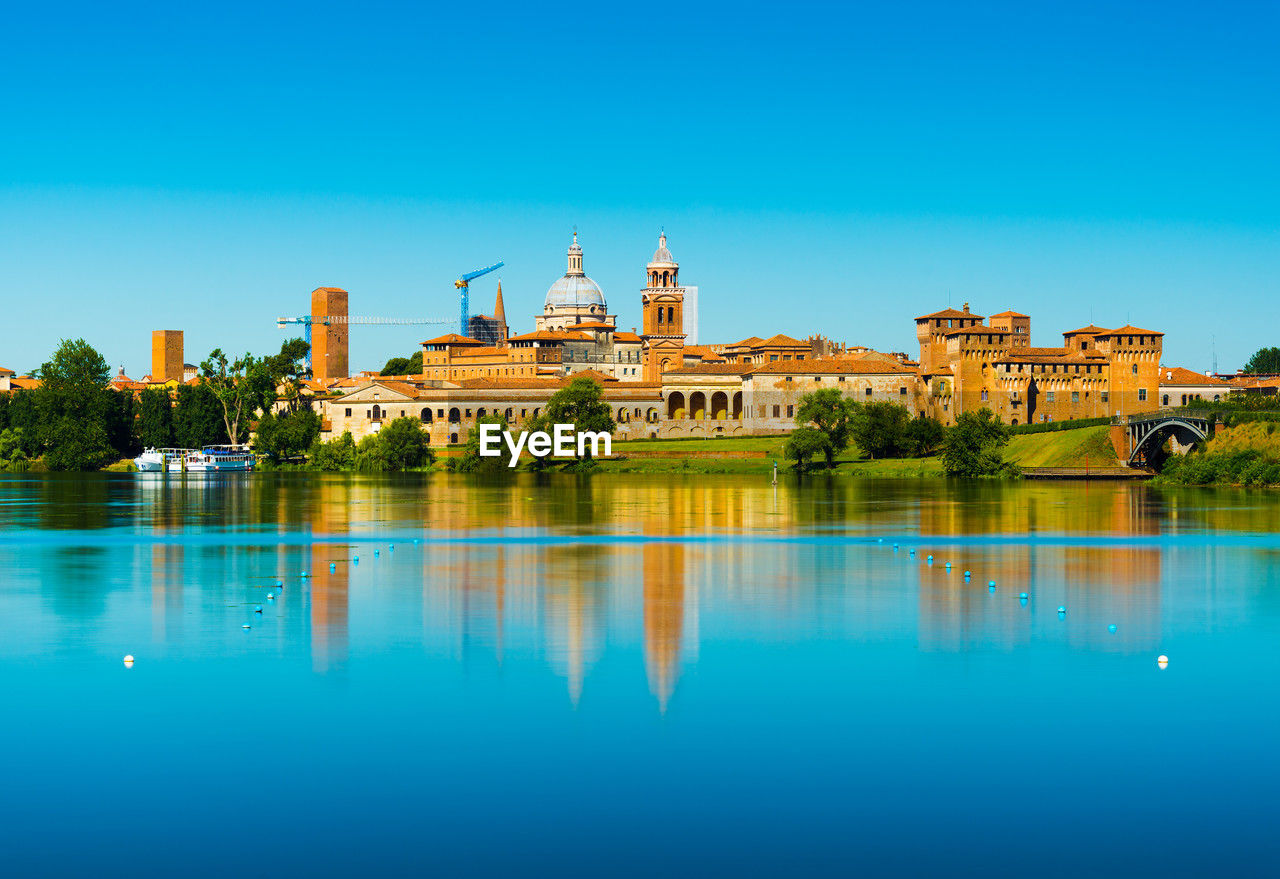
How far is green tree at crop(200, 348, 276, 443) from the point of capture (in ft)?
277

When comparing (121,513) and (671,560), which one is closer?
(671,560)

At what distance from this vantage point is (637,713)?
13.1 m

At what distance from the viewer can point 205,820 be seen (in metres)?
10.1

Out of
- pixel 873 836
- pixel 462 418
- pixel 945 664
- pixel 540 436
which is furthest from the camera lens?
pixel 462 418

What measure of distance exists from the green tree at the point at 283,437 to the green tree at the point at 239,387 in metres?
2.78

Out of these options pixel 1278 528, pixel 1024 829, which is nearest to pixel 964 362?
pixel 1278 528

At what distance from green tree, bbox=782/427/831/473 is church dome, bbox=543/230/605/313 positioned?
226ft

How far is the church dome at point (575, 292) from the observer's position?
134 meters

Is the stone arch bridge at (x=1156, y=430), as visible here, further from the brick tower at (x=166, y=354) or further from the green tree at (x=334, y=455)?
the brick tower at (x=166, y=354)

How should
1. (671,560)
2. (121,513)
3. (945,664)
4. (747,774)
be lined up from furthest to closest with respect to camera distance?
(121,513) < (671,560) < (945,664) < (747,774)

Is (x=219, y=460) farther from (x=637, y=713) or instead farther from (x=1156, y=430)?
(x=637, y=713)

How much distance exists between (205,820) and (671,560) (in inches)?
649

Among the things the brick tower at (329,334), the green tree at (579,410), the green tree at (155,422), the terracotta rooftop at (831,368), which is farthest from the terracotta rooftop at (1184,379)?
the brick tower at (329,334)

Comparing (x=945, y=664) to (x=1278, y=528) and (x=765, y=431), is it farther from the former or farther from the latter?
(x=765, y=431)
